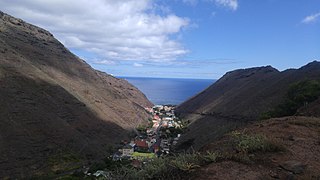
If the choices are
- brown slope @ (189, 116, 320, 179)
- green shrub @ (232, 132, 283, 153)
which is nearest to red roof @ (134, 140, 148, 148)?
brown slope @ (189, 116, 320, 179)

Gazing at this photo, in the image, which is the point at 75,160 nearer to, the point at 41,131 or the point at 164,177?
the point at 41,131

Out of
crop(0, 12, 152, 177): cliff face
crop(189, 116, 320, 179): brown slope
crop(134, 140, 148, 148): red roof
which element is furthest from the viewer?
crop(134, 140, 148, 148): red roof

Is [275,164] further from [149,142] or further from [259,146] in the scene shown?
[149,142]

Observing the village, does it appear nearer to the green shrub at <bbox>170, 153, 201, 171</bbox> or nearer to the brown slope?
the brown slope

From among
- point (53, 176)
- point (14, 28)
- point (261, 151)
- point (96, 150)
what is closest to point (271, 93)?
point (96, 150)

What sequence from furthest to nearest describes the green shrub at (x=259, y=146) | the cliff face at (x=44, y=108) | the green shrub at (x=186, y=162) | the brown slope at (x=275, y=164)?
the cliff face at (x=44, y=108)
the green shrub at (x=259, y=146)
the green shrub at (x=186, y=162)
the brown slope at (x=275, y=164)

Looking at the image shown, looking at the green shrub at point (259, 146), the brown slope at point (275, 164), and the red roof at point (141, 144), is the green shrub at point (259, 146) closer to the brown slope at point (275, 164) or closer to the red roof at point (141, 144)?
the brown slope at point (275, 164)

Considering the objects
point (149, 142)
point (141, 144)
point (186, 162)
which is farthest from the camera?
point (149, 142)

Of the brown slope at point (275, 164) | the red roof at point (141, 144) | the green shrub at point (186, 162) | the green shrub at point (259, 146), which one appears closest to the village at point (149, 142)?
the red roof at point (141, 144)

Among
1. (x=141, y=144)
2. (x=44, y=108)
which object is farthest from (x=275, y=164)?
(x=141, y=144)
